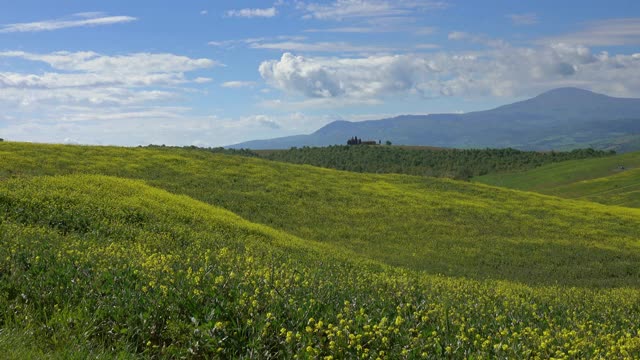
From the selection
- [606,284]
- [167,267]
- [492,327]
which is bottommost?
[606,284]

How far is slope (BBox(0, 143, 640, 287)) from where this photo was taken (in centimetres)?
2897

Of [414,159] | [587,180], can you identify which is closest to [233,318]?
[587,180]

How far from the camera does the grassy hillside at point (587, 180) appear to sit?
96125mm

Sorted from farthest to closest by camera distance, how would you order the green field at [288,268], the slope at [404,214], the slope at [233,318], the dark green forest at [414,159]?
the dark green forest at [414,159]
the slope at [404,214]
the green field at [288,268]
the slope at [233,318]

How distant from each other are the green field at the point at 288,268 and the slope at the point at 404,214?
21cm

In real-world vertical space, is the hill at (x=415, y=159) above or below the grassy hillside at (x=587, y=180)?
above

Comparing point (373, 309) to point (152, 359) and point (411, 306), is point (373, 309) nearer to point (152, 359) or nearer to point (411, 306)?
point (411, 306)

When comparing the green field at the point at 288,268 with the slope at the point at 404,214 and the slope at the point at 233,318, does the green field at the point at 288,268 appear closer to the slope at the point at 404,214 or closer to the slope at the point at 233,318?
the slope at the point at 233,318

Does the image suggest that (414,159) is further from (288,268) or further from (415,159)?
(288,268)

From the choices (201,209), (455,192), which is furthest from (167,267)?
(455,192)

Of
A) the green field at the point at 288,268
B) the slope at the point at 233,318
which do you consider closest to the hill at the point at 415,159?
the green field at the point at 288,268

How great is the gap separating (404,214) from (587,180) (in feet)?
300

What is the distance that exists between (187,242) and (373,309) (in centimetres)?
1101

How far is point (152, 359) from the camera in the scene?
723 centimetres
